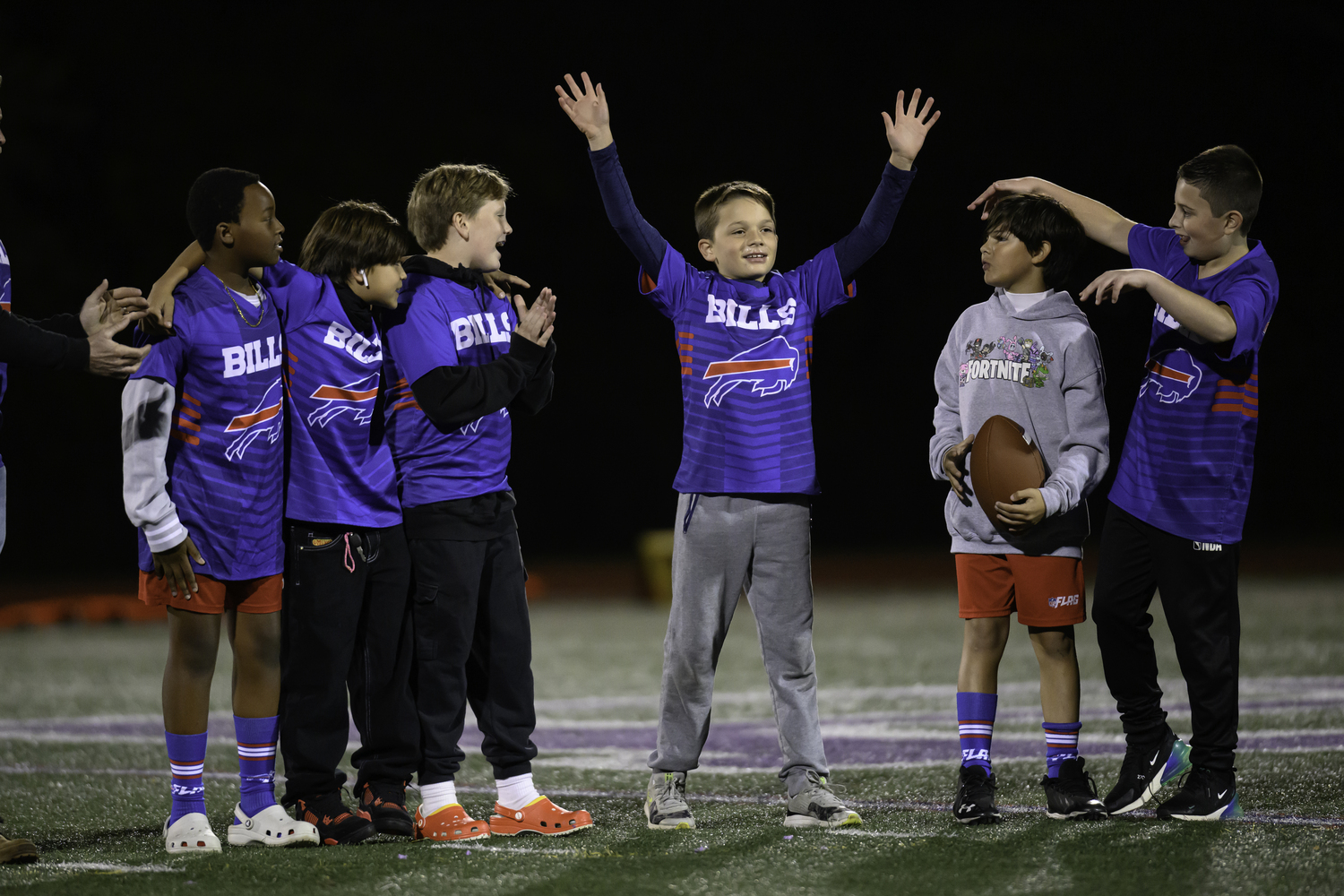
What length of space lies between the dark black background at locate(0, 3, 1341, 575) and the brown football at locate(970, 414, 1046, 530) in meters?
14.4

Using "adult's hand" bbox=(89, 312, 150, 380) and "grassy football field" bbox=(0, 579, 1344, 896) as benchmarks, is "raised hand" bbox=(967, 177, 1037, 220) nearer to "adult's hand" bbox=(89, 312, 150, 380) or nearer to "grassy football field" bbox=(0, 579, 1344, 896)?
"grassy football field" bbox=(0, 579, 1344, 896)

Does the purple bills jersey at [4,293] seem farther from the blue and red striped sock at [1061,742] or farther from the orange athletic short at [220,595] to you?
the blue and red striped sock at [1061,742]

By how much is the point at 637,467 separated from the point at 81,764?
16666 mm

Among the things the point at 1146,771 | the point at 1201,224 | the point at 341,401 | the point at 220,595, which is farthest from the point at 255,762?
the point at 1201,224

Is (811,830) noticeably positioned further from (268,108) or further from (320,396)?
(268,108)

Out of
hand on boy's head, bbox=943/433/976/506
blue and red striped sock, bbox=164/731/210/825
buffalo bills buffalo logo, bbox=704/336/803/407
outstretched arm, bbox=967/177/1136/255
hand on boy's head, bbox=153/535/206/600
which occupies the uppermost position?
outstretched arm, bbox=967/177/1136/255

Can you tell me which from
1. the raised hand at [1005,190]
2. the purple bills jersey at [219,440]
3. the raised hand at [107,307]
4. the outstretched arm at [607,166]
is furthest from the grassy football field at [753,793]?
the raised hand at [1005,190]

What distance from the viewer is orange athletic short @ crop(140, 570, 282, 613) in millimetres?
3574

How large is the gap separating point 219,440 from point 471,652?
96 cm

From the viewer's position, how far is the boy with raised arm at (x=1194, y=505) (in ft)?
12.6

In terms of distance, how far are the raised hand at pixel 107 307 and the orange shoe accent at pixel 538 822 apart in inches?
68.3

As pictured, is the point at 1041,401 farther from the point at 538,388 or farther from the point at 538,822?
the point at 538,822

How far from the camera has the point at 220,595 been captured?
3.62m

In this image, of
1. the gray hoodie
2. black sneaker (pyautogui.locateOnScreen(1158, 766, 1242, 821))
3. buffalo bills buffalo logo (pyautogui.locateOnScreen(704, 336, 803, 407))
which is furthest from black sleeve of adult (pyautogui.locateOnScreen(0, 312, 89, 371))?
black sneaker (pyautogui.locateOnScreen(1158, 766, 1242, 821))
